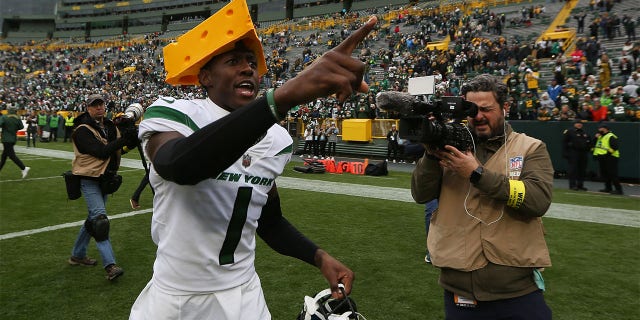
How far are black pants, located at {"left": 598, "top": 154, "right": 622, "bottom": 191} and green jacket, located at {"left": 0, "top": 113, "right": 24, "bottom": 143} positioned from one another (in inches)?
666

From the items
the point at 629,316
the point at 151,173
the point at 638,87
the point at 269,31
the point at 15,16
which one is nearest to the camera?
the point at 151,173

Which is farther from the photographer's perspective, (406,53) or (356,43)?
(406,53)

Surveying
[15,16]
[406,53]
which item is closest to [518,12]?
[406,53]

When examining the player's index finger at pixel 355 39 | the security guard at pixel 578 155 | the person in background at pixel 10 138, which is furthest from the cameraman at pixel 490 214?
the person in background at pixel 10 138

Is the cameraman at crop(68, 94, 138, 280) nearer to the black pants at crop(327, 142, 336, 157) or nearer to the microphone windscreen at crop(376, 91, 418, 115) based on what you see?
the microphone windscreen at crop(376, 91, 418, 115)

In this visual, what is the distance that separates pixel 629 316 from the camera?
13.8ft

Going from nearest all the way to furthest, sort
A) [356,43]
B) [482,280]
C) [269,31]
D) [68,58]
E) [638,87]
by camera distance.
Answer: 1. [356,43]
2. [482,280]
3. [638,87]
4. [269,31]
5. [68,58]

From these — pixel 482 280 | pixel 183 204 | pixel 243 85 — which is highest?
pixel 243 85

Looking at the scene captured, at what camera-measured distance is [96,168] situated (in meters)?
5.15

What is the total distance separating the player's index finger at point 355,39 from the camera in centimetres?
108

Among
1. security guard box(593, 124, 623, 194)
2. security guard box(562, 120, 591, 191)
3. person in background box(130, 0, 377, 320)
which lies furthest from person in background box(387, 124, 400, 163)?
person in background box(130, 0, 377, 320)

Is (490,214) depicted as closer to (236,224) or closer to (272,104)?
(236,224)

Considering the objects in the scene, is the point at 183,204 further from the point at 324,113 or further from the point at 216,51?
the point at 324,113

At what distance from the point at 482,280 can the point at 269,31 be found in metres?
50.8
